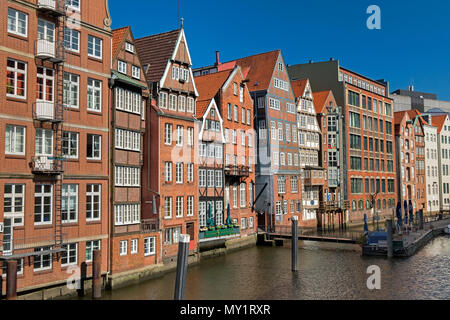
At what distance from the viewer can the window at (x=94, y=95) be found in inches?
1112

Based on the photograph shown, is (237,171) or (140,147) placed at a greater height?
(140,147)

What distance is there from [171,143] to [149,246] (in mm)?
8928

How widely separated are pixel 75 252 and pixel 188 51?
2037cm

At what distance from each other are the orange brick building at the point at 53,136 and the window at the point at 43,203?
0.05 meters

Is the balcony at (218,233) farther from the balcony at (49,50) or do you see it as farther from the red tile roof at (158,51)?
the balcony at (49,50)

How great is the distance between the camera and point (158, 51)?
127 ft

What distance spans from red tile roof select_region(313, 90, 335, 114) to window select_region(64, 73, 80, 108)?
44.5m

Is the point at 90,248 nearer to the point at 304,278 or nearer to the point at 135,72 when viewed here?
the point at 135,72

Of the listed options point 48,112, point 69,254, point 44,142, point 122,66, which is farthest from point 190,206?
point 48,112

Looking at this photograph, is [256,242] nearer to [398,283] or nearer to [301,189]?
[301,189]

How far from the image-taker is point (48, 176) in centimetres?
2514

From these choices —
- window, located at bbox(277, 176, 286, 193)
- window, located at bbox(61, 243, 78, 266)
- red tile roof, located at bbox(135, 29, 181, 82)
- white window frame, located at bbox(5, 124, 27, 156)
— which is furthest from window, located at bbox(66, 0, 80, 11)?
window, located at bbox(277, 176, 286, 193)
